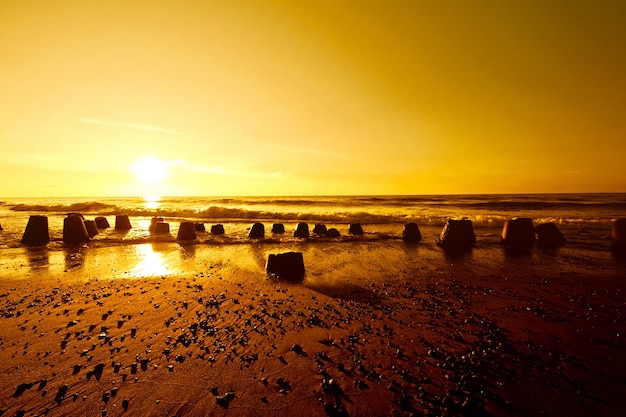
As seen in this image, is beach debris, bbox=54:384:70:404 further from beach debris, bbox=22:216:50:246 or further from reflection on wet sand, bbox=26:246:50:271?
beach debris, bbox=22:216:50:246

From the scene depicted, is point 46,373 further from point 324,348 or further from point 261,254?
point 261,254

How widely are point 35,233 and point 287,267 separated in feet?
52.5

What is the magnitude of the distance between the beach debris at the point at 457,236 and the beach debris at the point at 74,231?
2047cm

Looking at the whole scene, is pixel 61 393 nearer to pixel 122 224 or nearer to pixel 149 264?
pixel 149 264

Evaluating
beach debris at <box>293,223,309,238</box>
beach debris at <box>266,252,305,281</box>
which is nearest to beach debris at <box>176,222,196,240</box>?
beach debris at <box>293,223,309,238</box>

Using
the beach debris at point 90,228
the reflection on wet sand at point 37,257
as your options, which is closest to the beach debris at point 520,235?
the reflection on wet sand at point 37,257

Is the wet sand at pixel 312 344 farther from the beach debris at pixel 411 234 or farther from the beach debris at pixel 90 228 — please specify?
the beach debris at pixel 90 228

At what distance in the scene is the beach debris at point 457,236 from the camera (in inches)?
645

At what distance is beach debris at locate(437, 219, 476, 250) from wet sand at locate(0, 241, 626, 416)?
5426 mm

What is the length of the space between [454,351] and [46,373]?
6715 millimetres

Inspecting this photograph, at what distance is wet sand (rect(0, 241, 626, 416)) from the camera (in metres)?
4.27

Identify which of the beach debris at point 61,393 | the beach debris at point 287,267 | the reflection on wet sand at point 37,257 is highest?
the beach debris at point 287,267

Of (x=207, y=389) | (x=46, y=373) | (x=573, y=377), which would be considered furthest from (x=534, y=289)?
(x=46, y=373)

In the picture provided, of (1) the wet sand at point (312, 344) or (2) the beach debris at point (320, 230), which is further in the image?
(2) the beach debris at point (320, 230)
